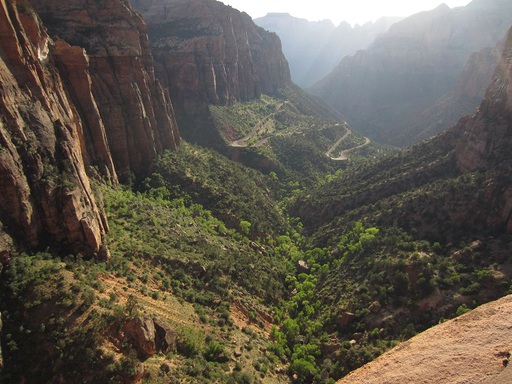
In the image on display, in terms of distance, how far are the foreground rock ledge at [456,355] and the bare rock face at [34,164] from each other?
30.7m

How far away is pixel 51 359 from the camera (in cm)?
2908

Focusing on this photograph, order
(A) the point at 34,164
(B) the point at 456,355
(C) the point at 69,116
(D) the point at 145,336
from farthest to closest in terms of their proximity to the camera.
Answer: (C) the point at 69,116
(A) the point at 34,164
(D) the point at 145,336
(B) the point at 456,355

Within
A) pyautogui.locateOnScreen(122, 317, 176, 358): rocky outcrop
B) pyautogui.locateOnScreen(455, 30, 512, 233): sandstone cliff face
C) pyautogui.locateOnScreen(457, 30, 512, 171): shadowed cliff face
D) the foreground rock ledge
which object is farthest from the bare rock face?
pyautogui.locateOnScreen(457, 30, 512, 171): shadowed cliff face

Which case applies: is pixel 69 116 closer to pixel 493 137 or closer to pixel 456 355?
pixel 456 355

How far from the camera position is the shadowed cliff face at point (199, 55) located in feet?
396

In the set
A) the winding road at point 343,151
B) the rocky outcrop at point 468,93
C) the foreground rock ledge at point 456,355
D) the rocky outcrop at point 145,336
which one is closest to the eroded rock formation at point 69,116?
the rocky outcrop at point 145,336

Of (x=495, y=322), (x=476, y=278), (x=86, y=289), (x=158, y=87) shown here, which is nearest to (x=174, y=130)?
(x=158, y=87)

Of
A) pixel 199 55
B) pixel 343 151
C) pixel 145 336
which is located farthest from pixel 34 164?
pixel 343 151

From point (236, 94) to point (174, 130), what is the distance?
2826 inches

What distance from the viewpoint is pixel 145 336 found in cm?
3127

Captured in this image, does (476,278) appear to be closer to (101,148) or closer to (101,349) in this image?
(101,349)

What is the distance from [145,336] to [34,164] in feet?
66.0

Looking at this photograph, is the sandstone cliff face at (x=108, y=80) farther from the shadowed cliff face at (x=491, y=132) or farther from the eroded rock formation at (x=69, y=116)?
the shadowed cliff face at (x=491, y=132)

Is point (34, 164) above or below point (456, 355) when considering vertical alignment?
above
